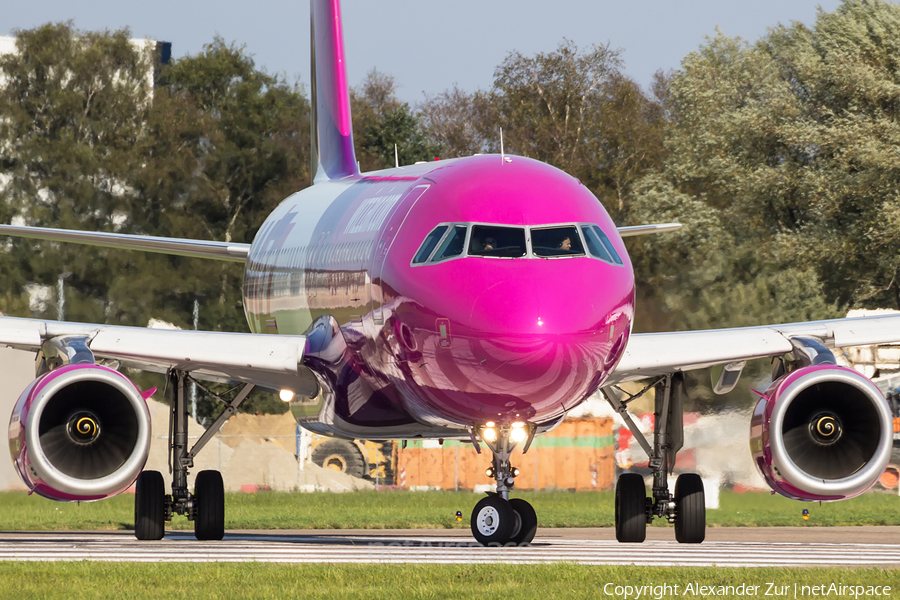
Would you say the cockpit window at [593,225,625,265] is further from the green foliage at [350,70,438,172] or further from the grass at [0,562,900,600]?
the green foliage at [350,70,438,172]

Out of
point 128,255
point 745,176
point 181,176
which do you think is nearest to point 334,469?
point 128,255

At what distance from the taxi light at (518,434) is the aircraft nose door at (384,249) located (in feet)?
5.67

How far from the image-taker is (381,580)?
481 inches

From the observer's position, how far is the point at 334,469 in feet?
125

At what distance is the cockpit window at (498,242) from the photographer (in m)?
14.3

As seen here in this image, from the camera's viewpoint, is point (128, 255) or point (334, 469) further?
point (128, 255)

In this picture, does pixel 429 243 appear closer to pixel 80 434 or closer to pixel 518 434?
pixel 518 434

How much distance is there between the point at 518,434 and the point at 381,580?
12.7ft

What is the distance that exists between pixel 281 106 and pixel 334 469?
1795 cm

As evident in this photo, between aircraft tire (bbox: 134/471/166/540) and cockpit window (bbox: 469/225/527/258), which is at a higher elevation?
cockpit window (bbox: 469/225/527/258)

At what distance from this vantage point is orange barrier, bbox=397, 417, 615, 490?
110 feet

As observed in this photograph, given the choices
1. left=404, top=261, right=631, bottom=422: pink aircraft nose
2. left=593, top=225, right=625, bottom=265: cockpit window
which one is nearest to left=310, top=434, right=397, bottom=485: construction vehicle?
left=593, top=225, right=625, bottom=265: cockpit window

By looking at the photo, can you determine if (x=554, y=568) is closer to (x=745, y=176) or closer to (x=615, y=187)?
(x=745, y=176)

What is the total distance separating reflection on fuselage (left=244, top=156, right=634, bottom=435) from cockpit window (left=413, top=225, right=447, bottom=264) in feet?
0.37
